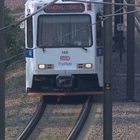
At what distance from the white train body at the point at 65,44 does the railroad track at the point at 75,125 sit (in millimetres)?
535

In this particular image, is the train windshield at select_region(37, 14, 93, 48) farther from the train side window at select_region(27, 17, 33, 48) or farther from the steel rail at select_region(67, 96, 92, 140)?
the steel rail at select_region(67, 96, 92, 140)

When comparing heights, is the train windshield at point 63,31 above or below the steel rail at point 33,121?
above

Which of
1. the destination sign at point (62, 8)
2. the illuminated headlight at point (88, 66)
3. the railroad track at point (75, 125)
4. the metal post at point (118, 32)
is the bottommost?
the railroad track at point (75, 125)

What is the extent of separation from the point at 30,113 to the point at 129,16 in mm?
4266

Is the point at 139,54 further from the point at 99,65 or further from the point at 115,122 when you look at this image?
the point at 115,122

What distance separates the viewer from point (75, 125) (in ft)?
50.2

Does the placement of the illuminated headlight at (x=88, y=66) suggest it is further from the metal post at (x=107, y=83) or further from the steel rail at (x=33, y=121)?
the metal post at (x=107, y=83)

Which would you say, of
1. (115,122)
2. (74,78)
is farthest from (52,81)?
(115,122)

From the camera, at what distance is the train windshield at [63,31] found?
58.1ft

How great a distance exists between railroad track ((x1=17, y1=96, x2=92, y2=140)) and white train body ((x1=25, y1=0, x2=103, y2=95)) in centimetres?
54

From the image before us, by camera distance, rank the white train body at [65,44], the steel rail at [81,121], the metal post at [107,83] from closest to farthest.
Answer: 1. the metal post at [107,83]
2. the steel rail at [81,121]
3. the white train body at [65,44]

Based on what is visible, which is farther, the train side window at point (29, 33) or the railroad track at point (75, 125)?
the train side window at point (29, 33)

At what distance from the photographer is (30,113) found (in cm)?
1706

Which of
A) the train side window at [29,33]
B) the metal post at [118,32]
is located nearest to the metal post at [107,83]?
the train side window at [29,33]
